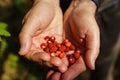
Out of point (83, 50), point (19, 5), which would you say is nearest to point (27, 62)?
point (19, 5)

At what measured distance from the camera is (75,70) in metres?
2.89

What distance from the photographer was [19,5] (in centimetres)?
393

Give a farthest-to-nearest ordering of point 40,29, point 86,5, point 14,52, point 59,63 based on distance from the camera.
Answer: point 14,52, point 86,5, point 40,29, point 59,63

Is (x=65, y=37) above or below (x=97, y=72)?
above

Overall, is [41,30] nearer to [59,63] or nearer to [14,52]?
[59,63]

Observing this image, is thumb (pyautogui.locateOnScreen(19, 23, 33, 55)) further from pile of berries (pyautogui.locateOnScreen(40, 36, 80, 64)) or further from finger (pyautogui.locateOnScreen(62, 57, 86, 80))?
finger (pyautogui.locateOnScreen(62, 57, 86, 80))

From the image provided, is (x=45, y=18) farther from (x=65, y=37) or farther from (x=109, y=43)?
(x=109, y=43)

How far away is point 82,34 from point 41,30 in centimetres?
37

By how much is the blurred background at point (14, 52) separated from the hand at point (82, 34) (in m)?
0.61

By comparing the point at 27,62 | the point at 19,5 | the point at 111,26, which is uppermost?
the point at 111,26

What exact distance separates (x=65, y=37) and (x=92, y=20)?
1.09ft

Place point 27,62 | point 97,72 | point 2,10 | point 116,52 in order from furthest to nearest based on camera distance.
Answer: point 2,10 → point 27,62 → point 97,72 → point 116,52

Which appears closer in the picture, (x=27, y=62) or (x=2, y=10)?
(x=27, y=62)

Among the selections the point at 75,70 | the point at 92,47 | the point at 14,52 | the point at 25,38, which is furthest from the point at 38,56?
the point at 14,52
